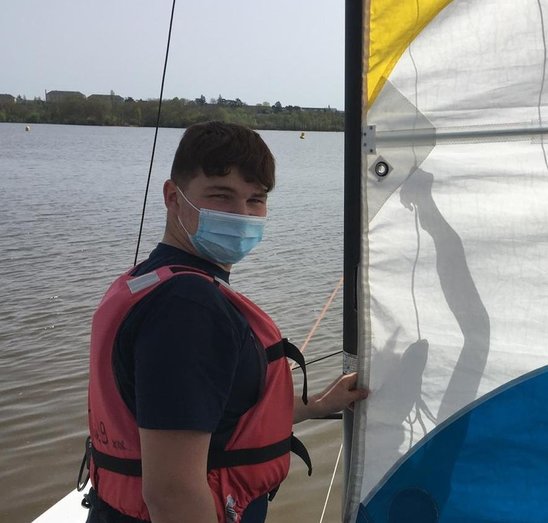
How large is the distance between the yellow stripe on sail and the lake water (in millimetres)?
2751

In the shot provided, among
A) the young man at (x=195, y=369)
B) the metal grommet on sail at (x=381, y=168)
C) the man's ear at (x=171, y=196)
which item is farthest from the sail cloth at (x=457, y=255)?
→ the man's ear at (x=171, y=196)

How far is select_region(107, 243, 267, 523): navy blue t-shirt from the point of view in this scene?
49.6 inches

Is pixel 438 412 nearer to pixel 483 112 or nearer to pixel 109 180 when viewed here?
pixel 483 112

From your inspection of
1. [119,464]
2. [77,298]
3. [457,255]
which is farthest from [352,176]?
[77,298]

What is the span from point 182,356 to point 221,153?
17.2 inches

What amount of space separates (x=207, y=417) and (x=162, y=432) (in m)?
0.08

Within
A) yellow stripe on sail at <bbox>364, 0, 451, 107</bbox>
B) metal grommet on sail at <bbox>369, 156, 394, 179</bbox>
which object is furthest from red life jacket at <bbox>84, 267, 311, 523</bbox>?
yellow stripe on sail at <bbox>364, 0, 451, 107</bbox>

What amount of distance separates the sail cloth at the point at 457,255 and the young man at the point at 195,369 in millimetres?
317

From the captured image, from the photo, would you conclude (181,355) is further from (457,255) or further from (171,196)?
(457,255)

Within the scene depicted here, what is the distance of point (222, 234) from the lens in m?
1.53

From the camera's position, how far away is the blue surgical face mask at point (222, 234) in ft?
4.95

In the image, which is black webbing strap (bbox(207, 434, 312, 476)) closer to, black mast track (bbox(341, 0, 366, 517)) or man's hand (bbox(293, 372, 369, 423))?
man's hand (bbox(293, 372, 369, 423))

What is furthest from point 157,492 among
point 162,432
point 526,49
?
point 526,49

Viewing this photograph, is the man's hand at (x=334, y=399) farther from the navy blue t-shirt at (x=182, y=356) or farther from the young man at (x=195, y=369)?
the navy blue t-shirt at (x=182, y=356)
